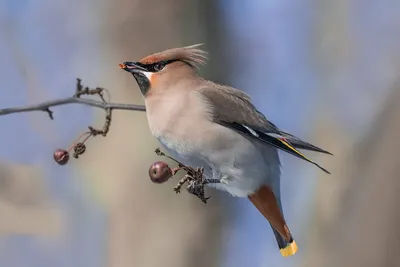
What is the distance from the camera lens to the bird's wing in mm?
1540

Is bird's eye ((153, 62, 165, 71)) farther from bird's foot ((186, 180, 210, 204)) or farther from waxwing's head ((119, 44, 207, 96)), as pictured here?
bird's foot ((186, 180, 210, 204))

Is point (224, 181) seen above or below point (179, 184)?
below

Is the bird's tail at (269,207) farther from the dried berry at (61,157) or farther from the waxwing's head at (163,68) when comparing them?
the dried berry at (61,157)

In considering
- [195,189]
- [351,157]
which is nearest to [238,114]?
[195,189]

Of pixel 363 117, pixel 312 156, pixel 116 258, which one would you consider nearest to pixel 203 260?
pixel 116 258

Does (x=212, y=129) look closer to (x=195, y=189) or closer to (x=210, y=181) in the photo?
(x=210, y=181)

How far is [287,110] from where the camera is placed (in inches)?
118

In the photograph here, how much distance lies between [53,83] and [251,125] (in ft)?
5.10

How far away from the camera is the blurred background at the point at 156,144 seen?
2887mm

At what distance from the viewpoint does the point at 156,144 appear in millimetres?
2961

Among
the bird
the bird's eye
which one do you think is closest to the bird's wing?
the bird

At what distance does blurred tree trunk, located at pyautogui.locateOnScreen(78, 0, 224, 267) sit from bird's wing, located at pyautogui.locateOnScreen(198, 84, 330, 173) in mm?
1331

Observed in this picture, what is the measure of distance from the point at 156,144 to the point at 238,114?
140 cm

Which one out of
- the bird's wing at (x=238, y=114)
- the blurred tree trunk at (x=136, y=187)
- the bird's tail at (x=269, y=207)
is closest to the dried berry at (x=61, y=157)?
the bird's wing at (x=238, y=114)
